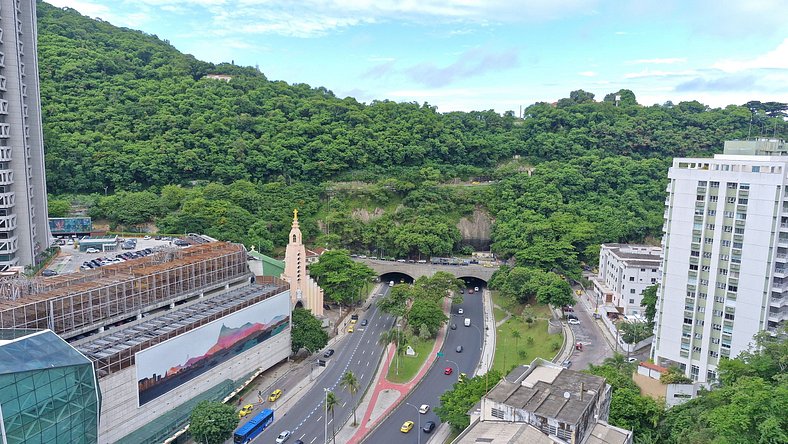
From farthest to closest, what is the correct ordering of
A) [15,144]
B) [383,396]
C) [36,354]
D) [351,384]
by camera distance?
[15,144], [383,396], [351,384], [36,354]

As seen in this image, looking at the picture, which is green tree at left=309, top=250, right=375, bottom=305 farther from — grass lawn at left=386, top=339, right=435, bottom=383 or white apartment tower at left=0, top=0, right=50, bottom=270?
white apartment tower at left=0, top=0, right=50, bottom=270

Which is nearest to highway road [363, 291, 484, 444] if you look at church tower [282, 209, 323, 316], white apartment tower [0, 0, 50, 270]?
church tower [282, 209, 323, 316]

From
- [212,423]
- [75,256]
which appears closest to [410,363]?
[212,423]

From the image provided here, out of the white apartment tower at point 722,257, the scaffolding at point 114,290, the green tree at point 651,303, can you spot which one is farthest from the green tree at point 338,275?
the white apartment tower at point 722,257

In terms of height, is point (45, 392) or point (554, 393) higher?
point (45, 392)

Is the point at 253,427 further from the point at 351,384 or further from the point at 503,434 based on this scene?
the point at 503,434
